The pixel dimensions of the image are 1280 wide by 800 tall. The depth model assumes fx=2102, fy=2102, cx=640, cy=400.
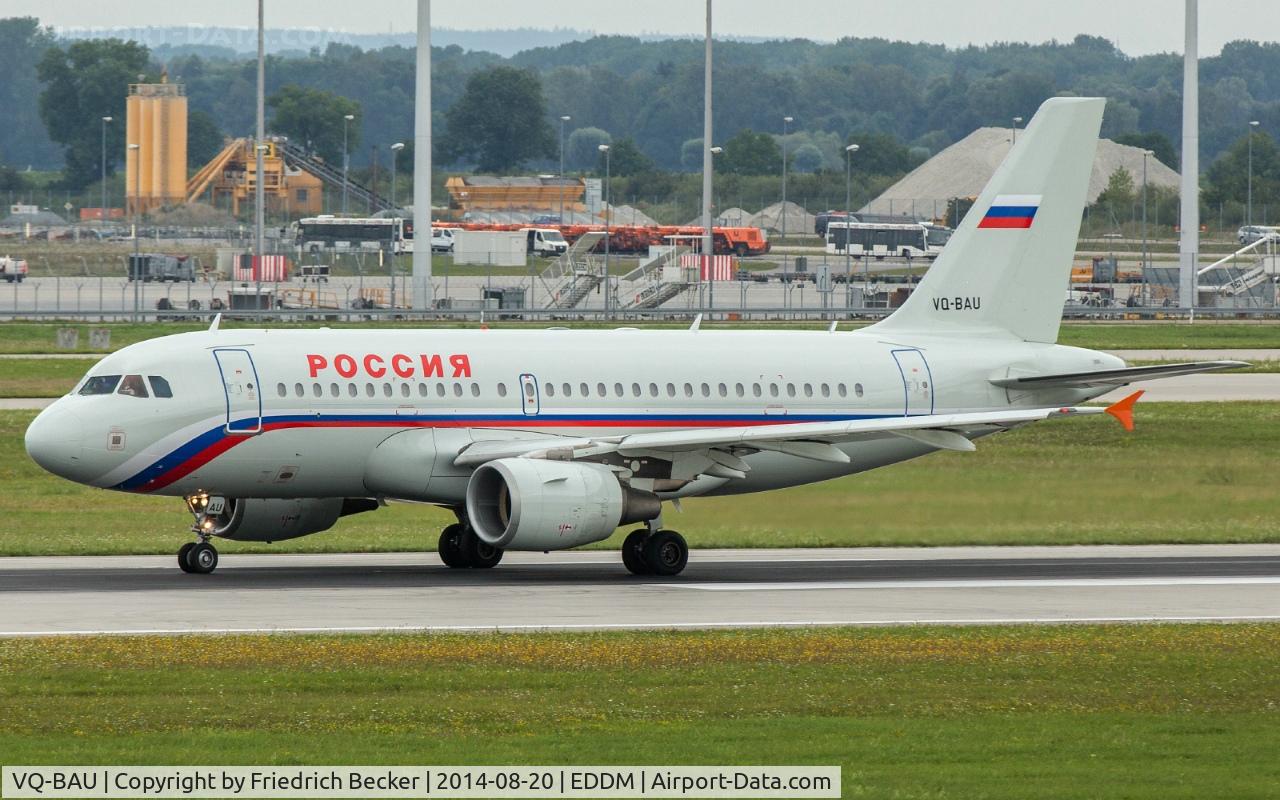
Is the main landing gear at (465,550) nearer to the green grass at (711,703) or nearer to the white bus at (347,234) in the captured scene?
the green grass at (711,703)

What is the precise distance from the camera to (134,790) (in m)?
17.3

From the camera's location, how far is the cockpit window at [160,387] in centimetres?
3319

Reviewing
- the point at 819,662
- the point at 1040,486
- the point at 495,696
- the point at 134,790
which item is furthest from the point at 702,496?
the point at 134,790

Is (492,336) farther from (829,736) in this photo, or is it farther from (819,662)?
(829,736)

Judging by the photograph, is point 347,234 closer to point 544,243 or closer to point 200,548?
point 544,243

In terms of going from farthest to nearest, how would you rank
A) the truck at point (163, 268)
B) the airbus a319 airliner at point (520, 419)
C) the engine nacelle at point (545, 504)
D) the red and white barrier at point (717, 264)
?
the truck at point (163, 268) → the red and white barrier at point (717, 264) → the airbus a319 airliner at point (520, 419) → the engine nacelle at point (545, 504)

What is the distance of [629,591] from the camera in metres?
32.6

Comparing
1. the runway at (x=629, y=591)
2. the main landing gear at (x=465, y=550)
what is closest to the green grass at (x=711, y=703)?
the runway at (x=629, y=591)

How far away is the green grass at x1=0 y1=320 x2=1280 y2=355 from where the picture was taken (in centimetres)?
8562

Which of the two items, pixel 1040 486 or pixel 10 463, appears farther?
pixel 10 463

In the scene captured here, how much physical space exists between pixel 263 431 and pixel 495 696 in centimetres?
1261

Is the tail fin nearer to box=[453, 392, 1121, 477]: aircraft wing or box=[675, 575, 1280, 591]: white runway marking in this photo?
box=[453, 392, 1121, 477]: aircraft wing

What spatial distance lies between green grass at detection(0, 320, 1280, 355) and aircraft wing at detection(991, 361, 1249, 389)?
45508mm

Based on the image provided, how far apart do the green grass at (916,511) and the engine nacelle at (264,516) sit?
3.00 meters
